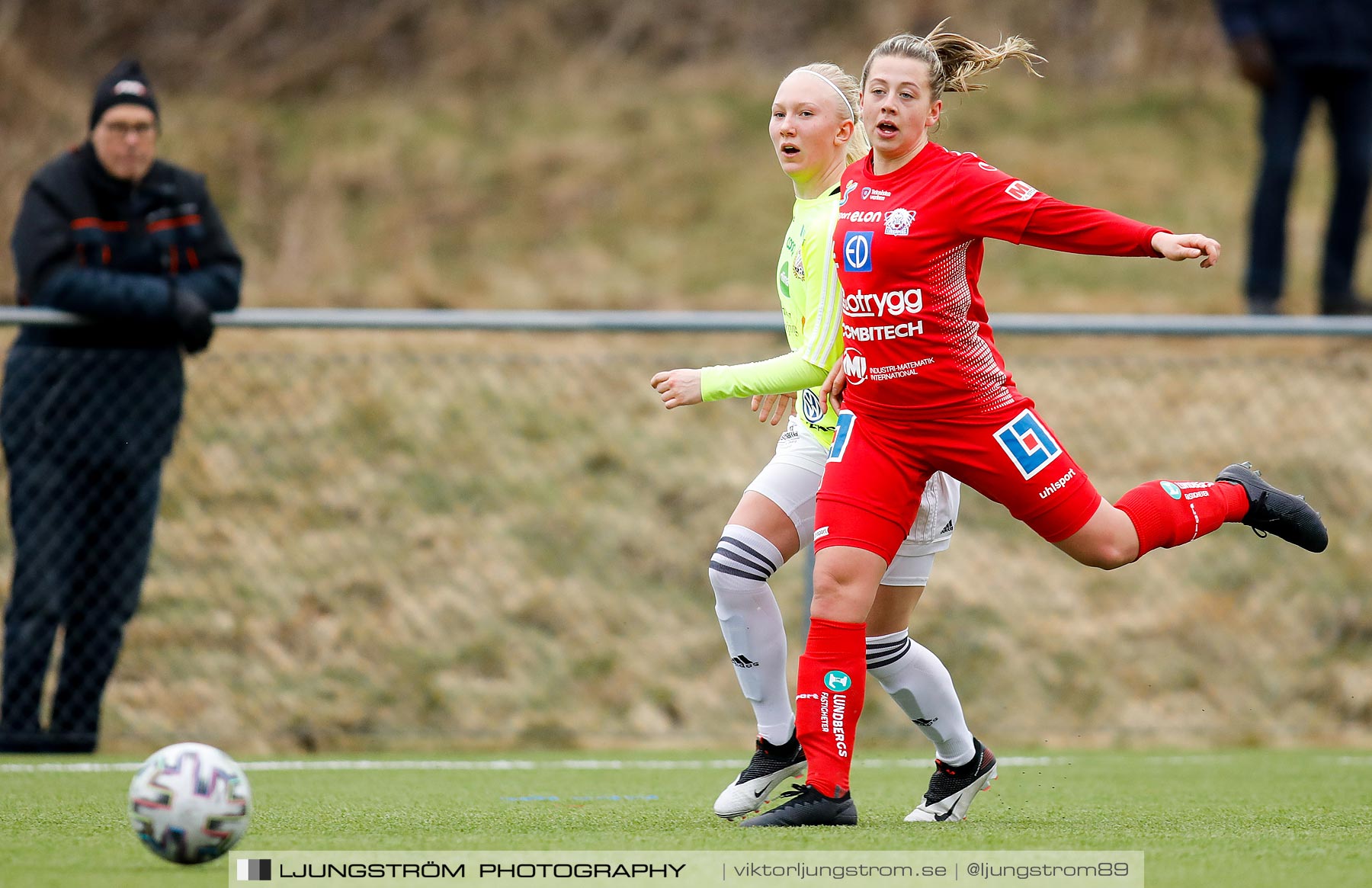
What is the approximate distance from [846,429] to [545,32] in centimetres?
1075

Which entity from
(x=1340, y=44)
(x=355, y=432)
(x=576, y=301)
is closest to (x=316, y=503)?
(x=355, y=432)

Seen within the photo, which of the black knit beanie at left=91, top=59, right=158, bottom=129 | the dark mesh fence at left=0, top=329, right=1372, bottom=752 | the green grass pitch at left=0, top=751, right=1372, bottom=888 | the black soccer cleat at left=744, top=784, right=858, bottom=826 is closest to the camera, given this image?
the green grass pitch at left=0, top=751, right=1372, bottom=888

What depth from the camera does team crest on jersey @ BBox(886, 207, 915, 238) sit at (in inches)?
170

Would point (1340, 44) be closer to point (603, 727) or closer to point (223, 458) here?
point (603, 727)

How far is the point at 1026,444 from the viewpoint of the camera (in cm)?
441

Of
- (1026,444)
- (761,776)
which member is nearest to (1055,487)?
(1026,444)

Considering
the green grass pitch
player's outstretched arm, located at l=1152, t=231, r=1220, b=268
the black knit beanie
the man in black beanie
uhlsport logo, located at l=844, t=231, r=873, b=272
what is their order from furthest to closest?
the black knit beanie, the man in black beanie, uhlsport logo, located at l=844, t=231, r=873, b=272, player's outstretched arm, located at l=1152, t=231, r=1220, b=268, the green grass pitch

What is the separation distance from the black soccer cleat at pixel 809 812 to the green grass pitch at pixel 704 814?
42 millimetres

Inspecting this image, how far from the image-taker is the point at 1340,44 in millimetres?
8547

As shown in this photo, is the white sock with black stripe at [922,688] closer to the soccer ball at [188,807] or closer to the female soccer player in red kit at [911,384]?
the female soccer player in red kit at [911,384]

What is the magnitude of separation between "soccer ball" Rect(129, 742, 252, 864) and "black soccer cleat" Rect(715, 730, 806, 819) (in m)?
1.48

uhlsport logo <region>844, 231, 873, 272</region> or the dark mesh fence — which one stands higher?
uhlsport logo <region>844, 231, 873, 272</region>

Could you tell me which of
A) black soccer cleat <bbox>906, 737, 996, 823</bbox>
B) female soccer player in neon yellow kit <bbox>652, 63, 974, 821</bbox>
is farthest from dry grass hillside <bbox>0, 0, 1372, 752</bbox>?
female soccer player in neon yellow kit <bbox>652, 63, 974, 821</bbox>

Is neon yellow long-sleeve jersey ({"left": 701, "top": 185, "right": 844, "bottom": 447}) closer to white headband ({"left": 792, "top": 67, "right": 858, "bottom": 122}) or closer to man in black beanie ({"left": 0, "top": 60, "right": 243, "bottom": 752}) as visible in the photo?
white headband ({"left": 792, "top": 67, "right": 858, "bottom": 122})
